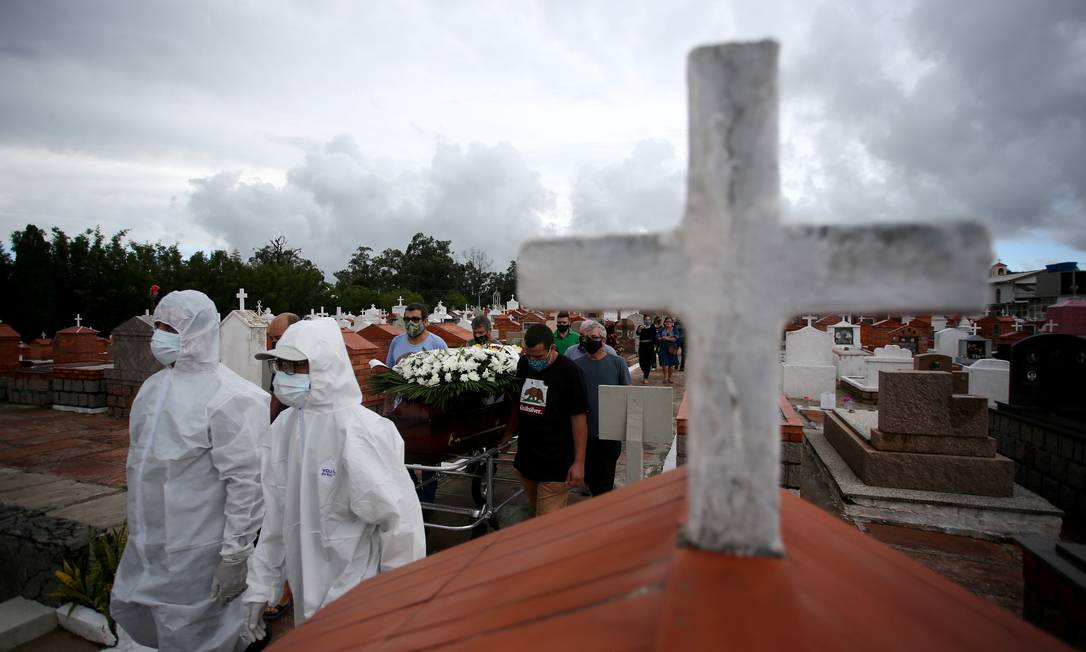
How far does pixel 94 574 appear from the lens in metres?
3.48

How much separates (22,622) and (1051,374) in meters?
8.78

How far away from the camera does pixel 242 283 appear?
2800 centimetres

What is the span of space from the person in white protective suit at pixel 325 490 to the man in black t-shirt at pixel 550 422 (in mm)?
1637

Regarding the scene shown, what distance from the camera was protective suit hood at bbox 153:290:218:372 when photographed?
2994mm

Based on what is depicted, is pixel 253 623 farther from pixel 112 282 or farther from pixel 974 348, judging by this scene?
pixel 112 282

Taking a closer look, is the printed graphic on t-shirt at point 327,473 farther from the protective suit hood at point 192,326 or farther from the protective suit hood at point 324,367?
the protective suit hood at point 192,326

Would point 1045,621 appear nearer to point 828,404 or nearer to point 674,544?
point 674,544

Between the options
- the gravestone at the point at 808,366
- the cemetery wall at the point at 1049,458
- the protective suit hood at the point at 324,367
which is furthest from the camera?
the gravestone at the point at 808,366

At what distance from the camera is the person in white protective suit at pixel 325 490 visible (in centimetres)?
248

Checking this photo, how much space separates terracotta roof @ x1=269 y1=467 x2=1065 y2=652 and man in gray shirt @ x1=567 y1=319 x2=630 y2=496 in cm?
381

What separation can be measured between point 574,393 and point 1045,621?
8.88 ft

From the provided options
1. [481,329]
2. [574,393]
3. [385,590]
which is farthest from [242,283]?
[385,590]

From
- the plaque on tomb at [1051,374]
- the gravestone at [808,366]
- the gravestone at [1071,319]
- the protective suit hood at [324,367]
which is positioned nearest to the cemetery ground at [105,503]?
the protective suit hood at [324,367]

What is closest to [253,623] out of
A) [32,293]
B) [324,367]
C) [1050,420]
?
[324,367]
